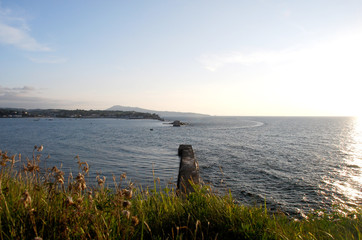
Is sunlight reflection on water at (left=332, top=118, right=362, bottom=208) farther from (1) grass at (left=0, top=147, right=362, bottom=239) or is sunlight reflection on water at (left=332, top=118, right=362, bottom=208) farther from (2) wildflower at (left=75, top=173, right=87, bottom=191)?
(2) wildflower at (left=75, top=173, right=87, bottom=191)

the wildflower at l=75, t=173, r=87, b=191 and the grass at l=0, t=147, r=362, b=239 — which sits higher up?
the wildflower at l=75, t=173, r=87, b=191

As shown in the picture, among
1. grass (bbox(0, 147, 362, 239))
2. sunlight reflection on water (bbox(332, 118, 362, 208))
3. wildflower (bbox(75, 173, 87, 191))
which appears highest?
wildflower (bbox(75, 173, 87, 191))

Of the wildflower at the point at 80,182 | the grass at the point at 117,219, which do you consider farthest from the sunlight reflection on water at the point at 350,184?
the wildflower at the point at 80,182

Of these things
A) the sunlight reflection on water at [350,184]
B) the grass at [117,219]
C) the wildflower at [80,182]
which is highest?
the wildflower at [80,182]

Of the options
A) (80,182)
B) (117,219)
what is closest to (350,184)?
(117,219)

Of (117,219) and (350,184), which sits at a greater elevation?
(117,219)

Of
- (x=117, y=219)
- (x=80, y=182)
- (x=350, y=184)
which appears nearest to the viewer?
(x=80, y=182)

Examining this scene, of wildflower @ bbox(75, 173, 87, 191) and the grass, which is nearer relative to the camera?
the grass

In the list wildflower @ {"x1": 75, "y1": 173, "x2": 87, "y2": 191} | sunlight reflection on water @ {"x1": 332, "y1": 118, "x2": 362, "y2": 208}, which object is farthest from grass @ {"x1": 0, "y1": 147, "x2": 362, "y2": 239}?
sunlight reflection on water @ {"x1": 332, "y1": 118, "x2": 362, "y2": 208}

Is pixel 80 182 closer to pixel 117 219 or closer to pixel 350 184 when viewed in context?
pixel 117 219

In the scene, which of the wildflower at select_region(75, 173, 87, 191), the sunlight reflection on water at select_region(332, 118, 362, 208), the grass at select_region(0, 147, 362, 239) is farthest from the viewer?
the sunlight reflection on water at select_region(332, 118, 362, 208)

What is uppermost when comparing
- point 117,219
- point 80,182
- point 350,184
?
point 80,182

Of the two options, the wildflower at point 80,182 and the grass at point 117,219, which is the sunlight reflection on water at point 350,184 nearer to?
the grass at point 117,219

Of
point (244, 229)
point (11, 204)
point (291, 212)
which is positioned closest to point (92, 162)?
point (291, 212)
